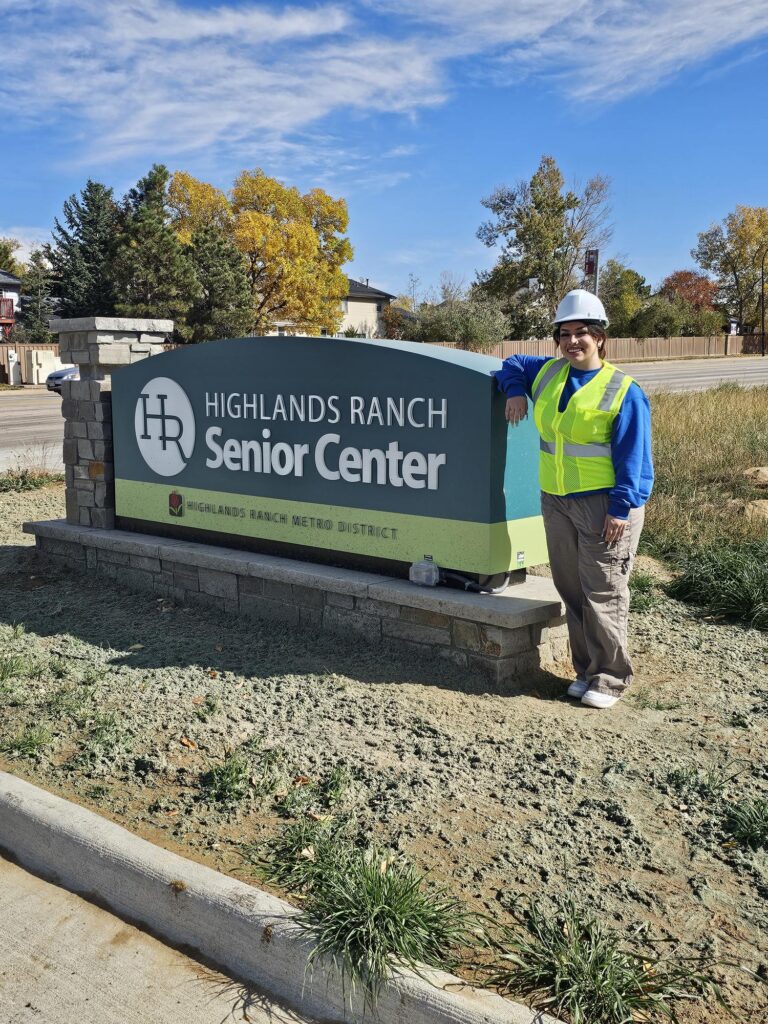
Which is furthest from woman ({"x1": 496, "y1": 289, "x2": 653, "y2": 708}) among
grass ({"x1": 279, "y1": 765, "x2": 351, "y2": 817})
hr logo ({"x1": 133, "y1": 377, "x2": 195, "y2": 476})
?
hr logo ({"x1": 133, "y1": 377, "x2": 195, "y2": 476})

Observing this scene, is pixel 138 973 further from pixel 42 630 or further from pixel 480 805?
pixel 42 630

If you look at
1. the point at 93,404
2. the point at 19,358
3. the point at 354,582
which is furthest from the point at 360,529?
the point at 19,358

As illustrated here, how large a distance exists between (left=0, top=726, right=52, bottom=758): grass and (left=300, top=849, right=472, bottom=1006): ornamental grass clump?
180 cm

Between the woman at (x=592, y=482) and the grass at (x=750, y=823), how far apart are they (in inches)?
46.4

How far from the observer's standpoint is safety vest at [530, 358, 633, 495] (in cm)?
472

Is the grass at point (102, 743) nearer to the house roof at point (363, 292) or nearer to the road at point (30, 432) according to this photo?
the road at point (30, 432)

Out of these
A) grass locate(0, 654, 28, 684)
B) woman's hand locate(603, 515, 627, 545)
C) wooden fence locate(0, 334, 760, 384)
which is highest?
wooden fence locate(0, 334, 760, 384)


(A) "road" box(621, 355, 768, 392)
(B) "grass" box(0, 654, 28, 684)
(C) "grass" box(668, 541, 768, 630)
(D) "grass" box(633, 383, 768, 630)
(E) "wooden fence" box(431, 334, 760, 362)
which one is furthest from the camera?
(E) "wooden fence" box(431, 334, 760, 362)

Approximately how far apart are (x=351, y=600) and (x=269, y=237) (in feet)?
170

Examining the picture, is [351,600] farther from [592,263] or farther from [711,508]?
[592,263]

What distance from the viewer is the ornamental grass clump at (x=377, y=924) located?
2.84 meters

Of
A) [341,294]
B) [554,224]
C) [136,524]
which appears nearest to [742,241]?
[554,224]

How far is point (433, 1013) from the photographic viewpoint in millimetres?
2693

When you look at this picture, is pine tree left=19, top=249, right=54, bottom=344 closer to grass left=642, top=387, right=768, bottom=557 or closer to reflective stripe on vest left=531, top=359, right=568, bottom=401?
grass left=642, top=387, right=768, bottom=557
